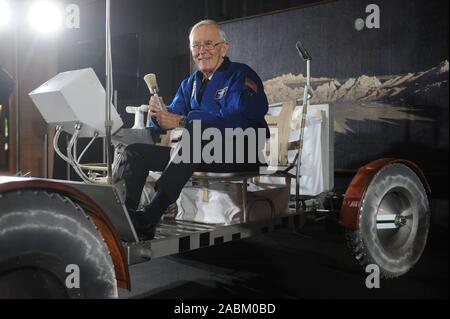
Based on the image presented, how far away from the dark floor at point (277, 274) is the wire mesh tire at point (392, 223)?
0.55 ft

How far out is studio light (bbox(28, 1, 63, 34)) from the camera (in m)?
2.41

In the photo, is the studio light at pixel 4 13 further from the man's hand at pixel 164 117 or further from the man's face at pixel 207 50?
the man's face at pixel 207 50

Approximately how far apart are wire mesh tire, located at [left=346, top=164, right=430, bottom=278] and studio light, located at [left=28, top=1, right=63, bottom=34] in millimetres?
2296

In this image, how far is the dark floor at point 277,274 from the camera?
10.1 ft

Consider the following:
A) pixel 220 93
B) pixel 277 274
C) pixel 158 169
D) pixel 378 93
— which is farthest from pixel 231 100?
pixel 378 93

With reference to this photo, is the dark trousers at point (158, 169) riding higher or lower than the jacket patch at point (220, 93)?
lower

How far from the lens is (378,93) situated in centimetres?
544

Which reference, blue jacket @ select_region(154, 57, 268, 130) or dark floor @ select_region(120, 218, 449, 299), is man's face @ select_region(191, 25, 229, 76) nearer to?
blue jacket @ select_region(154, 57, 268, 130)

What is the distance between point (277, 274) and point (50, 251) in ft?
7.21

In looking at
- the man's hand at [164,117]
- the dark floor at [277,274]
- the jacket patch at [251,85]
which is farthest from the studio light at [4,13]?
the dark floor at [277,274]

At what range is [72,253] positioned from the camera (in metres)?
1.78

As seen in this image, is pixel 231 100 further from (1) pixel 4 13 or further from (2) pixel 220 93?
(1) pixel 4 13

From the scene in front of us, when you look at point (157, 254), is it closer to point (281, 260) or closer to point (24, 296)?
point (24, 296)

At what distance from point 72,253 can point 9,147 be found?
1100 mm
